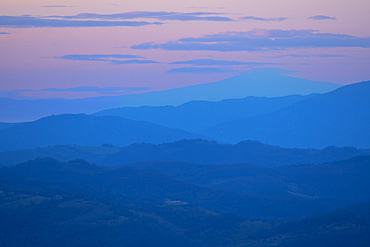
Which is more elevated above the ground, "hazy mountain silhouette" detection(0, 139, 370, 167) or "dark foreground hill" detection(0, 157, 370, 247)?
"hazy mountain silhouette" detection(0, 139, 370, 167)

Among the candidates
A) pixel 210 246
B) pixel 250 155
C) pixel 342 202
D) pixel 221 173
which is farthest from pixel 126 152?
pixel 210 246

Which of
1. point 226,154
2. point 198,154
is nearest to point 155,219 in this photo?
point 198,154

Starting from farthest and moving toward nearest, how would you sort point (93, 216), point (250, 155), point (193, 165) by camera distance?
1. point (250, 155)
2. point (193, 165)
3. point (93, 216)

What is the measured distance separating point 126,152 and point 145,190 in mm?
68447

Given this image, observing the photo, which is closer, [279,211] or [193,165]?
[279,211]

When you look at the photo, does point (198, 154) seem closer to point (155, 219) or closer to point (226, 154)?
point (226, 154)

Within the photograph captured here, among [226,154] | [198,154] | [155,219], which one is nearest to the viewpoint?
[155,219]

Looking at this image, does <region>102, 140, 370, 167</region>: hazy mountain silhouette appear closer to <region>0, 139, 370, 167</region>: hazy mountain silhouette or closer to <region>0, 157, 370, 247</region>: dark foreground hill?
<region>0, 139, 370, 167</region>: hazy mountain silhouette

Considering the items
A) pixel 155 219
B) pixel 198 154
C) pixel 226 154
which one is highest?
pixel 226 154

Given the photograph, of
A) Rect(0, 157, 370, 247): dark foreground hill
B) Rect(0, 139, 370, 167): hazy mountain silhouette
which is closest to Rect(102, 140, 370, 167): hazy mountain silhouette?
Rect(0, 139, 370, 167): hazy mountain silhouette

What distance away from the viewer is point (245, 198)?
10462 cm

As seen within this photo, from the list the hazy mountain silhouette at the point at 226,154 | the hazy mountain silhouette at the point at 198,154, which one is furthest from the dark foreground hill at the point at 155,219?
the hazy mountain silhouette at the point at 198,154

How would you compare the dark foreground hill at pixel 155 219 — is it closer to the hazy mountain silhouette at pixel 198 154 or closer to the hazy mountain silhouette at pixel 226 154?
the hazy mountain silhouette at pixel 226 154

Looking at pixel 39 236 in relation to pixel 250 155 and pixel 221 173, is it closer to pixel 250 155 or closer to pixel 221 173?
pixel 221 173
